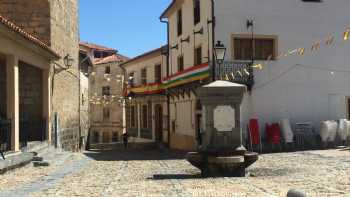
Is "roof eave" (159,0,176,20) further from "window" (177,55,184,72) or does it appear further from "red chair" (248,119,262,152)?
"red chair" (248,119,262,152)

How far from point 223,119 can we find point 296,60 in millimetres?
9733

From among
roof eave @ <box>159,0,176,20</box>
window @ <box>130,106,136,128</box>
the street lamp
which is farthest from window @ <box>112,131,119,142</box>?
the street lamp

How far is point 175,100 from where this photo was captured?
83.1 ft

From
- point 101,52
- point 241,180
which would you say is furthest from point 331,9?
point 101,52

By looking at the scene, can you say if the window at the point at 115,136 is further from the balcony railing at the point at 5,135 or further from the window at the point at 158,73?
the balcony railing at the point at 5,135

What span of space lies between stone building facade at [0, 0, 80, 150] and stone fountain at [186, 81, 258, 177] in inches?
308

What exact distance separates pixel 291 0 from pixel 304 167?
960cm

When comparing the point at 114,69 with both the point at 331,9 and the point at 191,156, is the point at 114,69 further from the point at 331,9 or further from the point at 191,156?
the point at 191,156

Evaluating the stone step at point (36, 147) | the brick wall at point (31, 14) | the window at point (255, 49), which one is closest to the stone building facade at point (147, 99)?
the window at point (255, 49)

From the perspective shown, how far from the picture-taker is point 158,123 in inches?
1184

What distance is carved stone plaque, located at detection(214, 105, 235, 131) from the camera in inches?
409

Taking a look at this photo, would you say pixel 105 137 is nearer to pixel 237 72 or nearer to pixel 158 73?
pixel 158 73

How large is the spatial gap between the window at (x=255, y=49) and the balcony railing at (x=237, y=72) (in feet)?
1.85

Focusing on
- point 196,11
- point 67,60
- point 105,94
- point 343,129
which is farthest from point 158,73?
point 105,94
